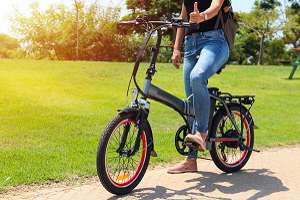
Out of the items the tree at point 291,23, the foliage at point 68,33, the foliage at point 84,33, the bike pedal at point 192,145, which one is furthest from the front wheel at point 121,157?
the tree at point 291,23

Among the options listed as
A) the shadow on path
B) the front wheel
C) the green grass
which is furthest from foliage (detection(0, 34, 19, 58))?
the front wheel

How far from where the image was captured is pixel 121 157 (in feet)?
16.2

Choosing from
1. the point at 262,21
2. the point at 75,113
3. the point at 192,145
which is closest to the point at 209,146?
the point at 192,145

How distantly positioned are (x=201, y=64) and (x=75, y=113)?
553 centimetres

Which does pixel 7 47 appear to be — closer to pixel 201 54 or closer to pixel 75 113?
pixel 75 113

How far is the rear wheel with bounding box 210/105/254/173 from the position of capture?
5.75 meters

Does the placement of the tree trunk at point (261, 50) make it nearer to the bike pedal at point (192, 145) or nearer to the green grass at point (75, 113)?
the green grass at point (75, 113)

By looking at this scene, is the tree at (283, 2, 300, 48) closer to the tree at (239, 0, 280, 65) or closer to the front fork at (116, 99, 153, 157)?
the tree at (239, 0, 280, 65)

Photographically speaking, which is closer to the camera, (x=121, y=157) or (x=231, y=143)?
(x=121, y=157)

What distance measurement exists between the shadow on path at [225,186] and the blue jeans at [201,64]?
0.53 m

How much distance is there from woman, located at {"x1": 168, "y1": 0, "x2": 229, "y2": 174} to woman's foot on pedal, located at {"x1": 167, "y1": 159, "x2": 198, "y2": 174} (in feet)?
0.48

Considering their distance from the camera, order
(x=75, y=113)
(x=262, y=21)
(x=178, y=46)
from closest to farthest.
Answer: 1. (x=178, y=46)
2. (x=75, y=113)
3. (x=262, y=21)

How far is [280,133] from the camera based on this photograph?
28.8ft

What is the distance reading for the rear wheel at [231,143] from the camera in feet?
18.9
